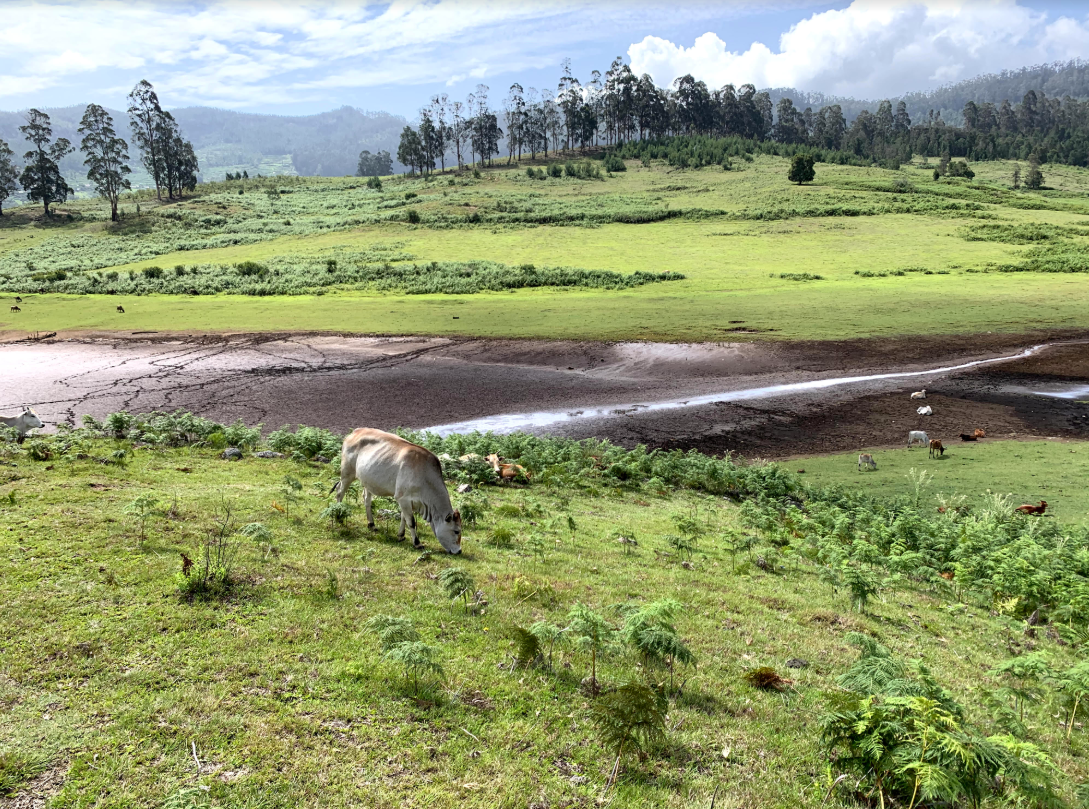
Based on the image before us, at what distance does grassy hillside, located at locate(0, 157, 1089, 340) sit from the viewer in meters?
39.7

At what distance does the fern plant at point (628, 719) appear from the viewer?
16.5 feet

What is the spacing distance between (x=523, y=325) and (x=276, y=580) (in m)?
31.5

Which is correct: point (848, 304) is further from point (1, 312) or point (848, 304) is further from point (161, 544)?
Answer: point (1, 312)

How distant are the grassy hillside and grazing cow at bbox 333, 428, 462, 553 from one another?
2648 cm

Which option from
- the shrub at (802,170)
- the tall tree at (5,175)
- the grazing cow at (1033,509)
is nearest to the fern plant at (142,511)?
the grazing cow at (1033,509)

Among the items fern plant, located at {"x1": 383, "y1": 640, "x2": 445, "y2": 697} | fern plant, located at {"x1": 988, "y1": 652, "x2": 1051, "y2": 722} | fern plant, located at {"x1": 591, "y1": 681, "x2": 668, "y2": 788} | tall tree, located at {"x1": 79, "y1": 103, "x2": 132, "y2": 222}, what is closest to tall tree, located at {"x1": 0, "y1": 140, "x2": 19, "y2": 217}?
tall tree, located at {"x1": 79, "y1": 103, "x2": 132, "y2": 222}

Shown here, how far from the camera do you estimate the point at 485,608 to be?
7809mm

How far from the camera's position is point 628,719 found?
5.03m

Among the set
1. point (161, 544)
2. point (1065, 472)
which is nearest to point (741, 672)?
point (161, 544)

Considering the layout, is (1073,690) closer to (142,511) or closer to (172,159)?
(142,511)

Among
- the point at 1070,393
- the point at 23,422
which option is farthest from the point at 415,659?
the point at 1070,393

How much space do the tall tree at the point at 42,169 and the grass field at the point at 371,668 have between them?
11171 cm

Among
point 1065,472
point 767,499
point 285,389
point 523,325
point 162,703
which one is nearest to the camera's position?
point 162,703

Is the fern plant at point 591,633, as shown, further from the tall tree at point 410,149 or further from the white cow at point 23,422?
the tall tree at point 410,149
